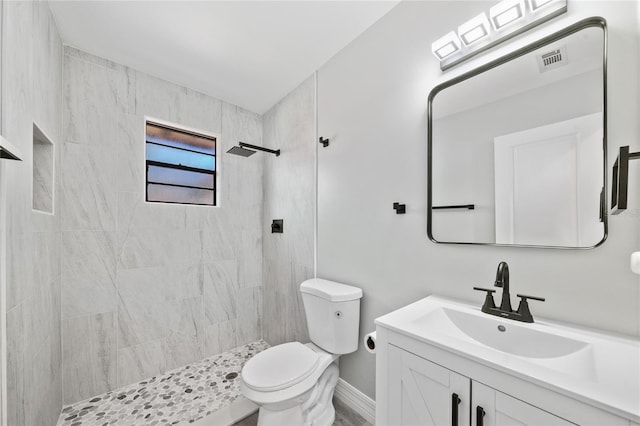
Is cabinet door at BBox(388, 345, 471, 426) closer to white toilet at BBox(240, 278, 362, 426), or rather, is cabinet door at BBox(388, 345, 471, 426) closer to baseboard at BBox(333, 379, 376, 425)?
white toilet at BBox(240, 278, 362, 426)

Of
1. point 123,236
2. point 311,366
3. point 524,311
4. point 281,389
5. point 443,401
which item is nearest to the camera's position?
point 443,401

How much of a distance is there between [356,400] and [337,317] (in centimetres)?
59

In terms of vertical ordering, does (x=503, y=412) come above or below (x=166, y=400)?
above

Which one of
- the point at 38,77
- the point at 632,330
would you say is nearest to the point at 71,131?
the point at 38,77

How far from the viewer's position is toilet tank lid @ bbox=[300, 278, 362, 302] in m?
1.55

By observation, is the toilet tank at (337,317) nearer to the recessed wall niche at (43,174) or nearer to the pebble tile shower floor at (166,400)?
the pebble tile shower floor at (166,400)

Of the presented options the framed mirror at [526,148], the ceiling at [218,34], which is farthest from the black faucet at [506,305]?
the ceiling at [218,34]

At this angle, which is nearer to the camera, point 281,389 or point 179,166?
point 281,389

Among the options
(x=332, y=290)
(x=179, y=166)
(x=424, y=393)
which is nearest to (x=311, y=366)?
(x=332, y=290)

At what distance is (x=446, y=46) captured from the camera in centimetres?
120

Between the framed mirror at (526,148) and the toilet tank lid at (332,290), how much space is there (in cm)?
61

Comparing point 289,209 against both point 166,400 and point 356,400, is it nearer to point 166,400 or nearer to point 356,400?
point 356,400

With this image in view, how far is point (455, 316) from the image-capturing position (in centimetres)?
106

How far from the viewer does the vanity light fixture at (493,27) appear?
96 cm
